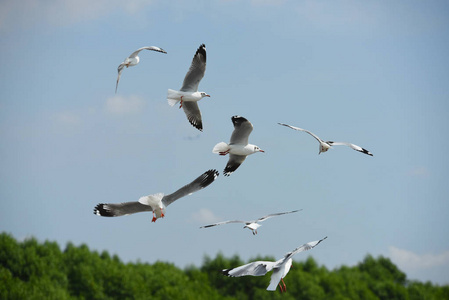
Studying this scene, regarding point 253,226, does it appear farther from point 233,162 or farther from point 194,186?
Answer: point 233,162

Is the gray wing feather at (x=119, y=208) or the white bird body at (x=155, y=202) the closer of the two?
the white bird body at (x=155, y=202)

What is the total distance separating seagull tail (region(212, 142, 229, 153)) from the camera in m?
12.7

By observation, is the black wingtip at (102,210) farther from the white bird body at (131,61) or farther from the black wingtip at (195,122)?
the white bird body at (131,61)

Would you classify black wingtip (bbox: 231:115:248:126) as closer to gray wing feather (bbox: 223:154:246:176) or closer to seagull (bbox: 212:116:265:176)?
seagull (bbox: 212:116:265:176)

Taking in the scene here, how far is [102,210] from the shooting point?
11.4 metres

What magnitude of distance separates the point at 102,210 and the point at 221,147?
2.63 m

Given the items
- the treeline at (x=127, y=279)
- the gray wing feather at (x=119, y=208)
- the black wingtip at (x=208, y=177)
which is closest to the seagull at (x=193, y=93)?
the black wingtip at (x=208, y=177)

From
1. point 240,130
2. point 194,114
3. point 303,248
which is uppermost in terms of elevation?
point 194,114

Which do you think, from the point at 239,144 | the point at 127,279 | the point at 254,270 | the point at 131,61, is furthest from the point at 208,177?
the point at 127,279

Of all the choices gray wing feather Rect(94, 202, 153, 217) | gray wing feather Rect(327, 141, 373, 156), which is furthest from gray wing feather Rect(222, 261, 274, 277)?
gray wing feather Rect(327, 141, 373, 156)

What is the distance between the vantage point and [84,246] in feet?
143

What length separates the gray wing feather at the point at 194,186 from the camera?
11492 millimetres

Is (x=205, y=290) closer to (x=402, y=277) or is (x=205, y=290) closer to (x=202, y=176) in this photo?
(x=402, y=277)

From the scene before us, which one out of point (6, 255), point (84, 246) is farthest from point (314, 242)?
point (84, 246)
